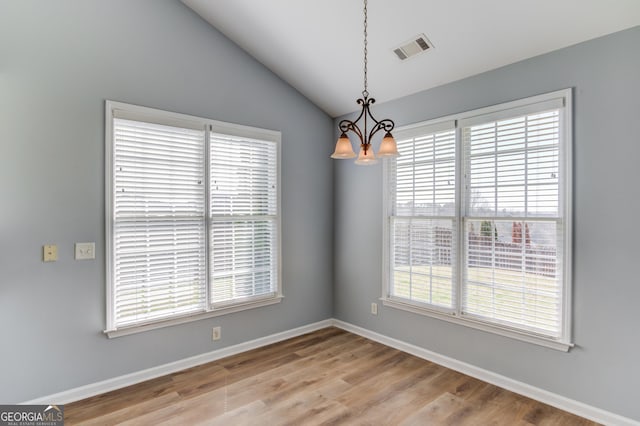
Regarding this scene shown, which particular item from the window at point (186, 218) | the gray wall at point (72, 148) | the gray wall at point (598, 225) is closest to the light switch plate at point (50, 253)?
the gray wall at point (72, 148)

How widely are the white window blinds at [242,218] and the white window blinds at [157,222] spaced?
152mm

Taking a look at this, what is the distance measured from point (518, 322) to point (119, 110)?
3.67 m

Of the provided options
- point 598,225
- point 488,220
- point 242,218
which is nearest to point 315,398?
point 242,218

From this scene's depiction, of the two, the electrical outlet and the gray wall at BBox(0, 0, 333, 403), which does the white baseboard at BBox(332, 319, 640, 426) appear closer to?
the electrical outlet

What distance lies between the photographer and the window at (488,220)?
2631mm

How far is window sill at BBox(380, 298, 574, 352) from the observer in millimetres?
2611

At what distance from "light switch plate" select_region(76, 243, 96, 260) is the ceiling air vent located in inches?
118

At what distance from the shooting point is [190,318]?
3.22 m

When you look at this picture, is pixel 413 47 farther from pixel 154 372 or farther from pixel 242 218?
pixel 154 372

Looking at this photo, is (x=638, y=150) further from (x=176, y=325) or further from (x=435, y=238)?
(x=176, y=325)

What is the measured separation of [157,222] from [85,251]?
0.56 metres

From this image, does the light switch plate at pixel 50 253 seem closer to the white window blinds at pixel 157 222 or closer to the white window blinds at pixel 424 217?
the white window blinds at pixel 157 222

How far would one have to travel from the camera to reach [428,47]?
292cm

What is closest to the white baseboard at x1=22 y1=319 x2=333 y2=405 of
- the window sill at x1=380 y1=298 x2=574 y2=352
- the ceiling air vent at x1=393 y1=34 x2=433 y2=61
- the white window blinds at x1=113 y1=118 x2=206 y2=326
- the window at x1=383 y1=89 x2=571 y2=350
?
the white window blinds at x1=113 y1=118 x2=206 y2=326
